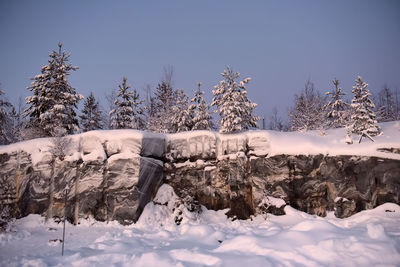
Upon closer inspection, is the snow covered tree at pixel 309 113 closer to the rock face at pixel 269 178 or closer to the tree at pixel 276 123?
the rock face at pixel 269 178

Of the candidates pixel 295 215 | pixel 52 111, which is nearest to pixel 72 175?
pixel 52 111

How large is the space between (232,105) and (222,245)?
11.3 meters

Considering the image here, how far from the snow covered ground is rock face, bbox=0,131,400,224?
100 centimetres

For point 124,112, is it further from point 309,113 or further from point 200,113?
point 309,113

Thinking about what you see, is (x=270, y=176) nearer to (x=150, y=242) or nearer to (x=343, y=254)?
(x=150, y=242)

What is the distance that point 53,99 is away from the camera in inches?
797

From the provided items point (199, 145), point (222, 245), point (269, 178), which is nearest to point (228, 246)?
point (222, 245)

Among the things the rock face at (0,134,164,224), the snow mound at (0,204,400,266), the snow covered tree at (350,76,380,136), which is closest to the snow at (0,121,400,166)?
the rock face at (0,134,164,224)

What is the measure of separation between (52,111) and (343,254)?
20.5 meters

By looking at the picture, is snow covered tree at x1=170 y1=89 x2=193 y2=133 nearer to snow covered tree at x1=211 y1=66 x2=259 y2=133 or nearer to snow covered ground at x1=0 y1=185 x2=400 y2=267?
snow covered tree at x1=211 y1=66 x2=259 y2=133

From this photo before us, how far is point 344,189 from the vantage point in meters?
14.0

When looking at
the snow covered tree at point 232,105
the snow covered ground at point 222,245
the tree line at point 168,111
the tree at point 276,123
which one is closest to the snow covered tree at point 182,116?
the tree line at point 168,111

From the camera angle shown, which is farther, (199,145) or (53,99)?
(53,99)

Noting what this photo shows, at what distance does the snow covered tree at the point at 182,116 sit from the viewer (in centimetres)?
2333
